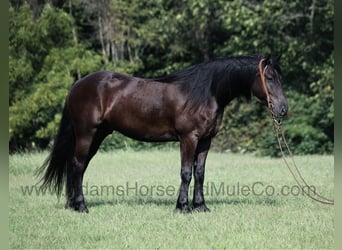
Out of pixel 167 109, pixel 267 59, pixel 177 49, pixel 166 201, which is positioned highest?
pixel 267 59

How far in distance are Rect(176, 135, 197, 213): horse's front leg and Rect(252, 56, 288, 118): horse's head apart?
1.01 meters

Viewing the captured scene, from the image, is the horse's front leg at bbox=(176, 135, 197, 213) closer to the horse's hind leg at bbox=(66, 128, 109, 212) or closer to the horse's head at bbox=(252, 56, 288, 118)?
the horse's head at bbox=(252, 56, 288, 118)

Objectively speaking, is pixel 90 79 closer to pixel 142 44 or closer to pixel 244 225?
pixel 244 225

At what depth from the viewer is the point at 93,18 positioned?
19844 millimetres

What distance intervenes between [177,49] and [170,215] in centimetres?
1323

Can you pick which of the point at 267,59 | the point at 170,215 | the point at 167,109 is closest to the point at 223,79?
the point at 267,59

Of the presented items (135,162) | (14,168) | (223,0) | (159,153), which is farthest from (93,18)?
A: (14,168)

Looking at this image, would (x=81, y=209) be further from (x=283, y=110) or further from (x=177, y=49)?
(x=177, y=49)

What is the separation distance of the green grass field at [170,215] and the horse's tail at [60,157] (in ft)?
1.26

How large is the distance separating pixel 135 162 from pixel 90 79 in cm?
703

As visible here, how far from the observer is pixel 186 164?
6527 millimetres

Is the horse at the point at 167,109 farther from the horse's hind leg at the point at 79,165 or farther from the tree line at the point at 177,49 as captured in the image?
the tree line at the point at 177,49

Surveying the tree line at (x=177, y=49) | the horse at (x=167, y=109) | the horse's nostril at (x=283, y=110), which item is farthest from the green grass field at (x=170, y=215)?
the tree line at (x=177, y=49)

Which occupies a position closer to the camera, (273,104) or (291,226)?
(291,226)
